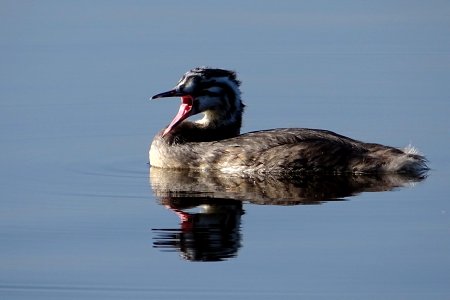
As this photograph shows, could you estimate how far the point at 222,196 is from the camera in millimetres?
15930

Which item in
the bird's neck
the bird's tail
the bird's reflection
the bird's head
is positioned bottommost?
the bird's reflection

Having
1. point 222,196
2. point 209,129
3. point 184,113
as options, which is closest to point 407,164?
point 222,196

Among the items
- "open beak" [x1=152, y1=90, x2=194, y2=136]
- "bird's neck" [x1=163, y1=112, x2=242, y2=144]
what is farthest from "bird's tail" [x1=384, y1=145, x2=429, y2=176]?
"open beak" [x1=152, y1=90, x2=194, y2=136]

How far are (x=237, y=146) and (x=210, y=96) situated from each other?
929 mm

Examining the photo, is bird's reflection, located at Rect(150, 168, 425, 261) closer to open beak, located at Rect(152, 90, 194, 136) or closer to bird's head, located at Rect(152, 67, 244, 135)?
open beak, located at Rect(152, 90, 194, 136)

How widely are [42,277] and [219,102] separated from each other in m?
6.04

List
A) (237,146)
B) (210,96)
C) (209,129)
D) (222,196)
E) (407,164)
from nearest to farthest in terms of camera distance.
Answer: (222,196), (407,164), (237,146), (210,96), (209,129)

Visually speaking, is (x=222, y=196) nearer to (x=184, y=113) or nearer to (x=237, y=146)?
(x=237, y=146)

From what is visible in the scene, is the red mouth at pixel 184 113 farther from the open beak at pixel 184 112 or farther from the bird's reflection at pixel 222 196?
the bird's reflection at pixel 222 196

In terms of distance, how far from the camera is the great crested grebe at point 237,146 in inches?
680

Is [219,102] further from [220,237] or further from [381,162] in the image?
[220,237]

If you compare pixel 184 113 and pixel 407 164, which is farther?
pixel 184 113

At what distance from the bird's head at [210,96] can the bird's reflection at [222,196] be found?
36.2 inches

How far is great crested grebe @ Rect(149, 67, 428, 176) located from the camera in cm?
1728
